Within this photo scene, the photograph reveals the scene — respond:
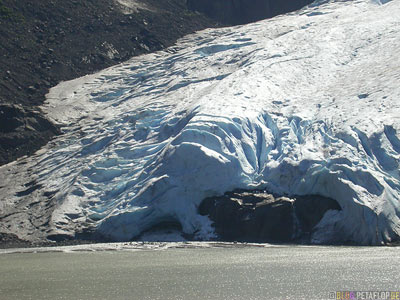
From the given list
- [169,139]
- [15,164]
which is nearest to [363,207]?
[169,139]

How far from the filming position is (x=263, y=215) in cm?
2406

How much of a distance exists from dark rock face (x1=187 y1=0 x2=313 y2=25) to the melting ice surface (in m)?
10.4

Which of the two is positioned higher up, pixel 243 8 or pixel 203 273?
pixel 243 8

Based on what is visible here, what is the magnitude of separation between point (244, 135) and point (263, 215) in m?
4.02

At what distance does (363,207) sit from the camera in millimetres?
22219

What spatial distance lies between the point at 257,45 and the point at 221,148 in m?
12.3

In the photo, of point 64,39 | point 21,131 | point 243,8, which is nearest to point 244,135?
point 21,131

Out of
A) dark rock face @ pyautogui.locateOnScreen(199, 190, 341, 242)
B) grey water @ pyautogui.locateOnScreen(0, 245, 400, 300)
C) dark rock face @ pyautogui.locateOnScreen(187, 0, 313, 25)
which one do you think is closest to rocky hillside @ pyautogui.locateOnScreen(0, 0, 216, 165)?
dark rock face @ pyautogui.locateOnScreen(187, 0, 313, 25)

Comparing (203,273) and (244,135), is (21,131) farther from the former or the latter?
(203,273)

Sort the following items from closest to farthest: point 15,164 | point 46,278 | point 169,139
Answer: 1. point 46,278
2. point 169,139
3. point 15,164

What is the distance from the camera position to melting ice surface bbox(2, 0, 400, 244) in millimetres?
23938

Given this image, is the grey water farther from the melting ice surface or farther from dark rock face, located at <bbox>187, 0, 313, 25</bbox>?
dark rock face, located at <bbox>187, 0, 313, 25</bbox>

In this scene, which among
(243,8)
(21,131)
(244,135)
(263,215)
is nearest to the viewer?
(263,215)

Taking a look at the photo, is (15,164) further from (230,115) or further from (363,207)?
(363,207)
